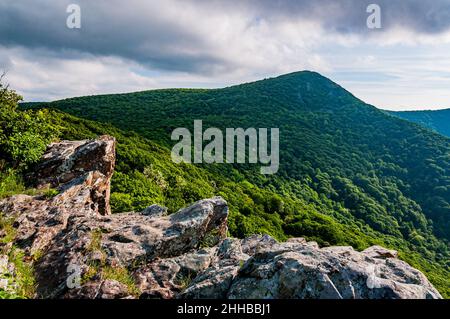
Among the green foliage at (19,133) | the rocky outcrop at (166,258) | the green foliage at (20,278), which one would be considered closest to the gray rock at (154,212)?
the rocky outcrop at (166,258)

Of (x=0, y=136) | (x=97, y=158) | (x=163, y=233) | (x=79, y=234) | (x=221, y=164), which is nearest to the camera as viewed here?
(x=79, y=234)

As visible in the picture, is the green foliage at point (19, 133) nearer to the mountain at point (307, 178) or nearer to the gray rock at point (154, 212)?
the gray rock at point (154, 212)

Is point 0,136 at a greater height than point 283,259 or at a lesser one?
greater

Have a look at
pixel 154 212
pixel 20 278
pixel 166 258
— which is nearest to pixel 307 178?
Result: pixel 154 212

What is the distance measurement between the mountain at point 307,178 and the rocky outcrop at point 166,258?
14.4 m

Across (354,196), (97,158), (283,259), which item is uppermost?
(97,158)

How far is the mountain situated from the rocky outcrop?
14.4 meters

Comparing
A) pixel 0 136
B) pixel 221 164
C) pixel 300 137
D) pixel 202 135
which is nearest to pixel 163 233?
pixel 0 136

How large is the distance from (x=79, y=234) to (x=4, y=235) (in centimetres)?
230

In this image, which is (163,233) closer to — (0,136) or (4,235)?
(4,235)

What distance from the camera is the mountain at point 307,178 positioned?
4794 centimetres

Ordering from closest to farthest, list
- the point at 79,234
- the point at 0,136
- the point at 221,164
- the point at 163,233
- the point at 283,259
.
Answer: the point at 283,259
the point at 79,234
the point at 163,233
the point at 0,136
the point at 221,164

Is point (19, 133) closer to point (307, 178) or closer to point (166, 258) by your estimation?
point (166, 258)

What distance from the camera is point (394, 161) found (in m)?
164
